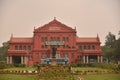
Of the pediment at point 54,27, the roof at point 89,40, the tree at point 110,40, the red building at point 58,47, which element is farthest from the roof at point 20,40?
the tree at point 110,40

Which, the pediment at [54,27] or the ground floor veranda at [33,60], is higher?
the pediment at [54,27]

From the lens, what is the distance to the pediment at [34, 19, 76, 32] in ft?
167

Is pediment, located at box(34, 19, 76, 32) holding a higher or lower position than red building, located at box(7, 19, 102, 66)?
higher

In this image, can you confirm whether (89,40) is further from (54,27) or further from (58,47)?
(54,27)

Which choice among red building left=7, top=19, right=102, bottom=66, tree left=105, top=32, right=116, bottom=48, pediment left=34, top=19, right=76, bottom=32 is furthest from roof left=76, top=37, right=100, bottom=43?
tree left=105, top=32, right=116, bottom=48

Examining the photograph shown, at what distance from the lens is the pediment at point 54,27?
5094 centimetres

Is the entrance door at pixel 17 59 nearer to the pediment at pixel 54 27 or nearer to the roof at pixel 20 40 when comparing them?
the roof at pixel 20 40

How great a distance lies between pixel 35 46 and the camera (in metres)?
51.4

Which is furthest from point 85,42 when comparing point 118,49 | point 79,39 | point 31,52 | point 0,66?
point 0,66

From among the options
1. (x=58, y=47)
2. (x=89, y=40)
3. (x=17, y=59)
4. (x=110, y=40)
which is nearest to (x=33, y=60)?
(x=17, y=59)

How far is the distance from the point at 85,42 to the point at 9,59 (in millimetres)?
12368

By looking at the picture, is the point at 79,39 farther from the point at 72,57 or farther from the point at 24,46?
the point at 24,46

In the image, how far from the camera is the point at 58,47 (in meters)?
50.1

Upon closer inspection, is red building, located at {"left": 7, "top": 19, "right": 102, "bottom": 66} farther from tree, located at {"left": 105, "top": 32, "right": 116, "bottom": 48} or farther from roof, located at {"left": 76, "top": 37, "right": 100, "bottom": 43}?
tree, located at {"left": 105, "top": 32, "right": 116, "bottom": 48}
